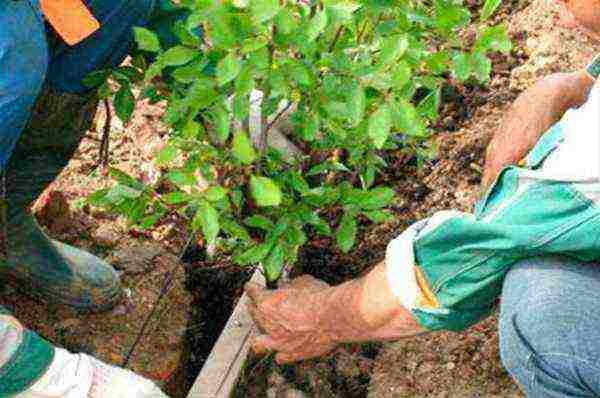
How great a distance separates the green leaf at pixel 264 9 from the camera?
4.42ft

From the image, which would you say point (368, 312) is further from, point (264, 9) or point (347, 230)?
point (264, 9)

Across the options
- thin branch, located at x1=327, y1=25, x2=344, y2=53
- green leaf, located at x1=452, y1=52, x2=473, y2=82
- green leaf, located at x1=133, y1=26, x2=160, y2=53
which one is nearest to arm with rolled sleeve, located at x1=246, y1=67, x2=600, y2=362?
green leaf, located at x1=452, y1=52, x2=473, y2=82

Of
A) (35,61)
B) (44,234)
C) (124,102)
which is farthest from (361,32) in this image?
(44,234)

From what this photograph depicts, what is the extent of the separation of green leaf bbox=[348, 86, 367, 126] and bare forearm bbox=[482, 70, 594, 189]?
633 mm

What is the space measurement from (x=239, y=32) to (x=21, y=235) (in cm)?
108

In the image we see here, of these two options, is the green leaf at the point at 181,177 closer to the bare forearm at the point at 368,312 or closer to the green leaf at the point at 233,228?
the green leaf at the point at 233,228

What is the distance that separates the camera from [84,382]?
188 centimetres

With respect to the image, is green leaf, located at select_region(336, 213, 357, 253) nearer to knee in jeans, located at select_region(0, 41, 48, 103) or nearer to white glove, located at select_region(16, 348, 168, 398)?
white glove, located at select_region(16, 348, 168, 398)

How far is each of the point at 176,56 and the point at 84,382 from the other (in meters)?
0.82

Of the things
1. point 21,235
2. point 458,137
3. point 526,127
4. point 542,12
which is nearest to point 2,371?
Answer: point 21,235

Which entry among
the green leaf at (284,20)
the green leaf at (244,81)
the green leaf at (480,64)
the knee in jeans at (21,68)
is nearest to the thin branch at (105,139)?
the knee in jeans at (21,68)

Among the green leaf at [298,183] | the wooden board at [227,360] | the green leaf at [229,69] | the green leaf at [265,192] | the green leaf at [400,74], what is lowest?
the wooden board at [227,360]

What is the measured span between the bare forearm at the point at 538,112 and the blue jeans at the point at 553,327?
17.8 inches

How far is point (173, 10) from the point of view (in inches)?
82.4
